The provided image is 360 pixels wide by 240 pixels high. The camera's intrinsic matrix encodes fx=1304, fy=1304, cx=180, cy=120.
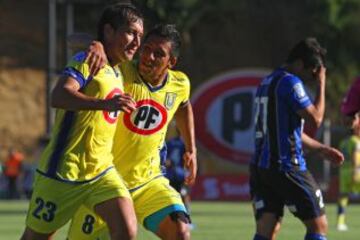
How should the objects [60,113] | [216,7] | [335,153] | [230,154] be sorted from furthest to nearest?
1. [216,7]
2. [230,154]
3. [335,153]
4. [60,113]

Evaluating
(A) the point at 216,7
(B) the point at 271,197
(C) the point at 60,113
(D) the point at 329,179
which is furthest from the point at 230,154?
(C) the point at 60,113

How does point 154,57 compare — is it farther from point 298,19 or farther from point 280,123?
point 298,19

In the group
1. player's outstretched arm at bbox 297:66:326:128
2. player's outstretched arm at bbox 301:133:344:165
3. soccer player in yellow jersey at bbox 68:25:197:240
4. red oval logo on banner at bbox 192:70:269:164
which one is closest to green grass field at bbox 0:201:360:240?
player's outstretched arm at bbox 301:133:344:165

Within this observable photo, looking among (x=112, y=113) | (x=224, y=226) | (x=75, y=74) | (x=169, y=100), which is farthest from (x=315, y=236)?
(x=224, y=226)

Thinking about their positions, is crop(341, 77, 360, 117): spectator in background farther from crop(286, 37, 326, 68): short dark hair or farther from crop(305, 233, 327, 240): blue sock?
crop(305, 233, 327, 240): blue sock

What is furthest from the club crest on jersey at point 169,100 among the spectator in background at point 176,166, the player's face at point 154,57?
the spectator in background at point 176,166

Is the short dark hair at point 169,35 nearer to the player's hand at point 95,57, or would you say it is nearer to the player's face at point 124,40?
the player's face at point 124,40

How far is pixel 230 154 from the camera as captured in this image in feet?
127

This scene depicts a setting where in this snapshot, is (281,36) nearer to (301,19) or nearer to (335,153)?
(301,19)

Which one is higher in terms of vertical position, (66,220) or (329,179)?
(66,220)

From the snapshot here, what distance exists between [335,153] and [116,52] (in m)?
2.36

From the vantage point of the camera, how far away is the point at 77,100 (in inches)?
357

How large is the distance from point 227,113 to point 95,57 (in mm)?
29563

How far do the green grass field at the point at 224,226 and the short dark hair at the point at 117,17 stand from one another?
325 inches
